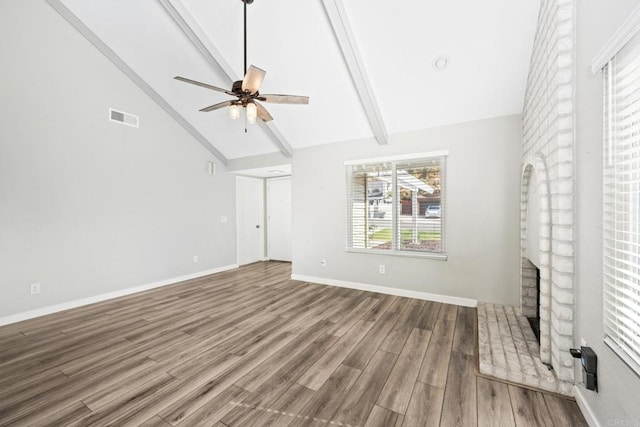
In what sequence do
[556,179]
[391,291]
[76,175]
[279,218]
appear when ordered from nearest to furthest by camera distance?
1. [556,179]
2. [76,175]
3. [391,291]
4. [279,218]

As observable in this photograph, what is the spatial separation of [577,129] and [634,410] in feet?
5.27

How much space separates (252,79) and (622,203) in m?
2.70

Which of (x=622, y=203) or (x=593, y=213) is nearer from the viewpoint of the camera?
(x=622, y=203)

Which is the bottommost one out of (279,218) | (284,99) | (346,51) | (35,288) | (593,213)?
(35,288)

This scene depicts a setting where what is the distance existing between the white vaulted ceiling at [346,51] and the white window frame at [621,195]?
1.56 m

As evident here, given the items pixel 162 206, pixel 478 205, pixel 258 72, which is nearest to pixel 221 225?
pixel 162 206

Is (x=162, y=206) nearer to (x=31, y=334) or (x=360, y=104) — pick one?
(x=31, y=334)

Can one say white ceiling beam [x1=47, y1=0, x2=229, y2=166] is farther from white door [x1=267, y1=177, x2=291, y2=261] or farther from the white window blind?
the white window blind

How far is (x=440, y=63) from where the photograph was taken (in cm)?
289

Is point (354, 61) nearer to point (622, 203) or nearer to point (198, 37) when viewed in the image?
point (198, 37)

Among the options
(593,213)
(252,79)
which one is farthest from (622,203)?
(252,79)

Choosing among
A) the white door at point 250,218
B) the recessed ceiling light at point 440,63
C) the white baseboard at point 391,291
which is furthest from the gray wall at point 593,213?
the white door at point 250,218

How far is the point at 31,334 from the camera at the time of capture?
2.80 m

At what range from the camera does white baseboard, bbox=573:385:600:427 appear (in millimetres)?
1509
